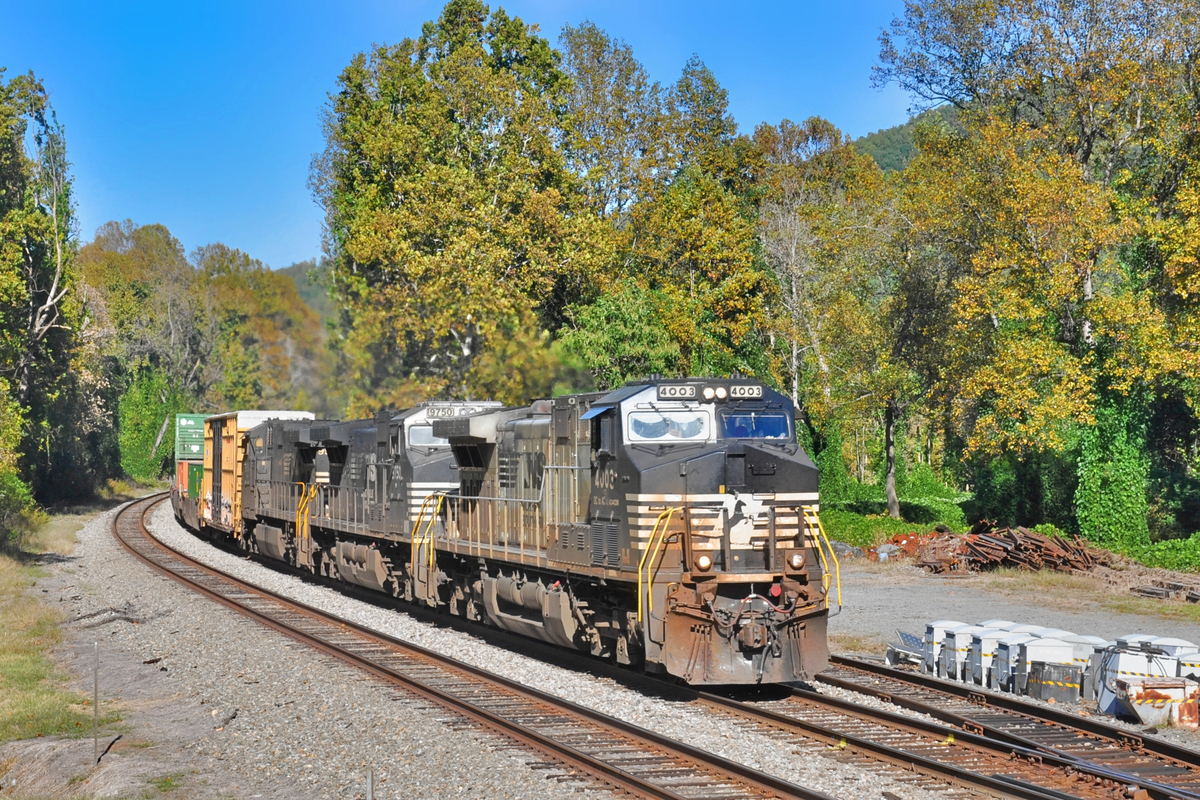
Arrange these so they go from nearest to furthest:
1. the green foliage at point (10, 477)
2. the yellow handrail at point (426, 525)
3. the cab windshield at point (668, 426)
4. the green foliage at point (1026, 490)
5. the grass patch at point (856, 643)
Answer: the cab windshield at point (668, 426)
the grass patch at point (856, 643)
the yellow handrail at point (426, 525)
the green foliage at point (10, 477)
the green foliage at point (1026, 490)

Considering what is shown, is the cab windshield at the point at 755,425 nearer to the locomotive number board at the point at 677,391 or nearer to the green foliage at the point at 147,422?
the locomotive number board at the point at 677,391

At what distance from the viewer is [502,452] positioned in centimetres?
1605

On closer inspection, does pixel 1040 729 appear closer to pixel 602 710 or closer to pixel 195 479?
pixel 602 710

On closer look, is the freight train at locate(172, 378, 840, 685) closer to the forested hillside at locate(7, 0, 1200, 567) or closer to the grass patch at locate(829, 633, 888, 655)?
the grass patch at locate(829, 633, 888, 655)

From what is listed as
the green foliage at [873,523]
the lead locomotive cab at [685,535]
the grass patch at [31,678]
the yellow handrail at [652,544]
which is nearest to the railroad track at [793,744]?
the lead locomotive cab at [685,535]

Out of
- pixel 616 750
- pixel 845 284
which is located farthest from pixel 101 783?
pixel 845 284

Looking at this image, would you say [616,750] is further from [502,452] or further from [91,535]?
[91,535]

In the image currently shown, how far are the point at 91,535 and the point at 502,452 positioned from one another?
2598cm

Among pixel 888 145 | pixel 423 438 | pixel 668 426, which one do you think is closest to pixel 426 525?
pixel 423 438

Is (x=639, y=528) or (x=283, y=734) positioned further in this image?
(x=639, y=528)

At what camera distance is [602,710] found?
11.5m

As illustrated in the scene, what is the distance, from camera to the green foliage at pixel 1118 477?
25.4 metres

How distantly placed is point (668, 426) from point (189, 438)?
108 feet

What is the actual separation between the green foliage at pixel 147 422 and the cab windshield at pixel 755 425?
60387 millimetres
